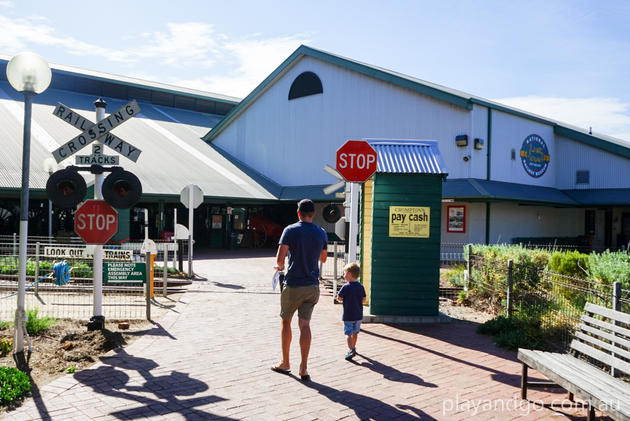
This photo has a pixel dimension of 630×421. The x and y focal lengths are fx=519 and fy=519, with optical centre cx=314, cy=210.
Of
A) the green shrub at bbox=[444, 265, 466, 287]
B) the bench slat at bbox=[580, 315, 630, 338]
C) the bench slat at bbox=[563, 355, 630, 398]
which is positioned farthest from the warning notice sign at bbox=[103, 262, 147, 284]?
the green shrub at bbox=[444, 265, 466, 287]

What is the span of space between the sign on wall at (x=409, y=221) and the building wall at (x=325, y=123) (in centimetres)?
1314

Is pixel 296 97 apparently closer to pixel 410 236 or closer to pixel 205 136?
pixel 205 136

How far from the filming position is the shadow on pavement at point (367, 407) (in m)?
4.61

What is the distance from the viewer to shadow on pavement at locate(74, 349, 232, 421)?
4.60 metres

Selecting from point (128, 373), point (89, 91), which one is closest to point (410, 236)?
point (128, 373)

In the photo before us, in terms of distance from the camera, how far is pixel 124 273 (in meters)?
8.70

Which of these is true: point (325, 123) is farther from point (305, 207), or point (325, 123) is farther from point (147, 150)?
point (305, 207)

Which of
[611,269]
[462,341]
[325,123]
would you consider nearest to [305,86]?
[325,123]

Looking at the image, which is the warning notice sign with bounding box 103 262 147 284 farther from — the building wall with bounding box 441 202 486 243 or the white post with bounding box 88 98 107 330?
the building wall with bounding box 441 202 486 243

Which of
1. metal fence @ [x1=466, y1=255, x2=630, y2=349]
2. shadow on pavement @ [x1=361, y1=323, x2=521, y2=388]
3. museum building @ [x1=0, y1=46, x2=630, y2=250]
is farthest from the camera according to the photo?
museum building @ [x1=0, y1=46, x2=630, y2=250]

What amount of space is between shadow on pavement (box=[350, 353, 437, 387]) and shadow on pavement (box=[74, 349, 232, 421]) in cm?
192

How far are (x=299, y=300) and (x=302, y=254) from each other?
51 cm

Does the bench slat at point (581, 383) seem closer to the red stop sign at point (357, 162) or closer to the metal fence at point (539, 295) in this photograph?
the metal fence at point (539, 295)

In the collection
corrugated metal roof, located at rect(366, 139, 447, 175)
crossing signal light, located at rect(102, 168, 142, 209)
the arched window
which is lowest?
crossing signal light, located at rect(102, 168, 142, 209)
